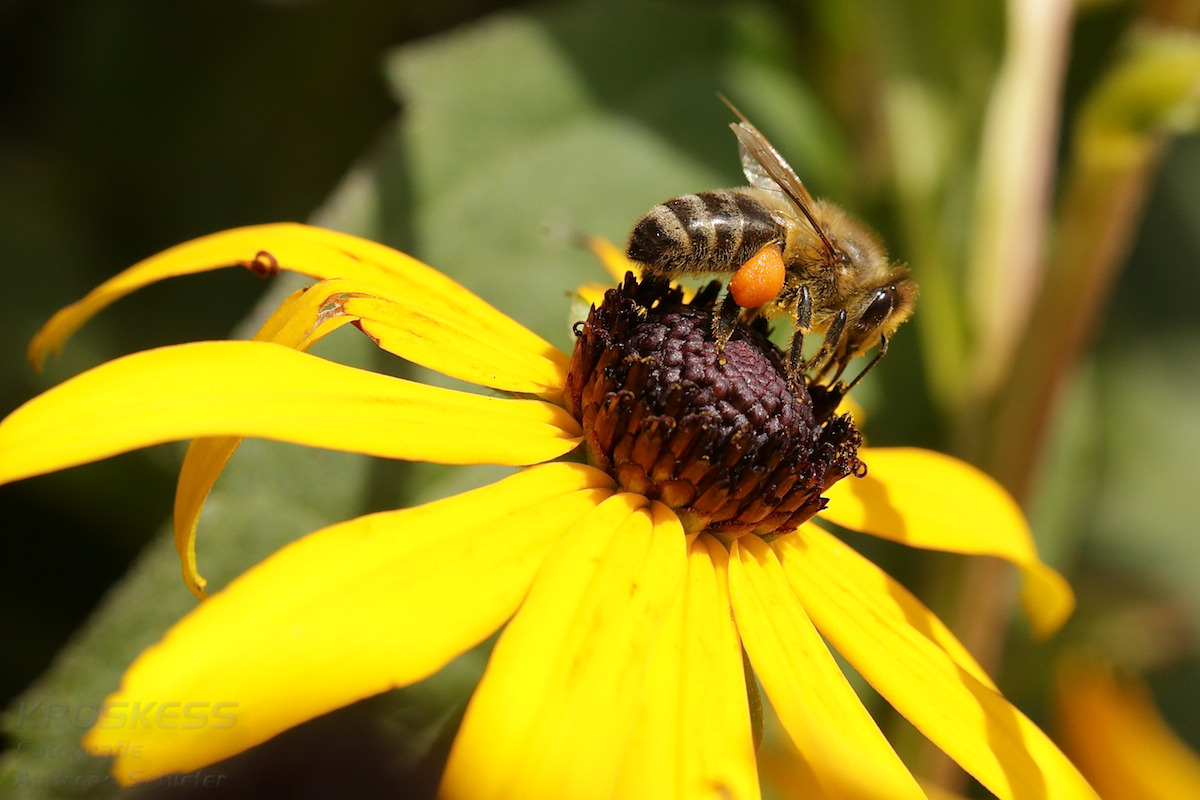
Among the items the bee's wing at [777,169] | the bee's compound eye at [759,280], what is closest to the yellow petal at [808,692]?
the bee's compound eye at [759,280]

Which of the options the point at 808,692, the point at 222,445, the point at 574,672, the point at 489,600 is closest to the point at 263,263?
the point at 222,445

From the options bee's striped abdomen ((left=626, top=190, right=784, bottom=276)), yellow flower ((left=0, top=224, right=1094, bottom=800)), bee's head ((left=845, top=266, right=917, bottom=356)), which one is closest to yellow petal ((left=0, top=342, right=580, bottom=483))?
yellow flower ((left=0, top=224, right=1094, bottom=800))

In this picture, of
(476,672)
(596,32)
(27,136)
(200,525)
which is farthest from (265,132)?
(476,672)

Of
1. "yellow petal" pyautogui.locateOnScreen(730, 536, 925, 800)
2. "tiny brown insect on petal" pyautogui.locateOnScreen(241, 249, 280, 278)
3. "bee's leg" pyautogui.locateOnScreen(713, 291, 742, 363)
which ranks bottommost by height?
"tiny brown insect on petal" pyautogui.locateOnScreen(241, 249, 280, 278)

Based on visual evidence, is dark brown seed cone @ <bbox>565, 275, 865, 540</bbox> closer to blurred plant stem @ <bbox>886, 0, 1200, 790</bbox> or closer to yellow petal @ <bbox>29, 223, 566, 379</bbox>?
yellow petal @ <bbox>29, 223, 566, 379</bbox>

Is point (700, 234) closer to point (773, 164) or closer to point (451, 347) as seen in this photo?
point (773, 164)

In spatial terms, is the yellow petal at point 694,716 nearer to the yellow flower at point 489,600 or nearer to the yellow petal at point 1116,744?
the yellow flower at point 489,600
